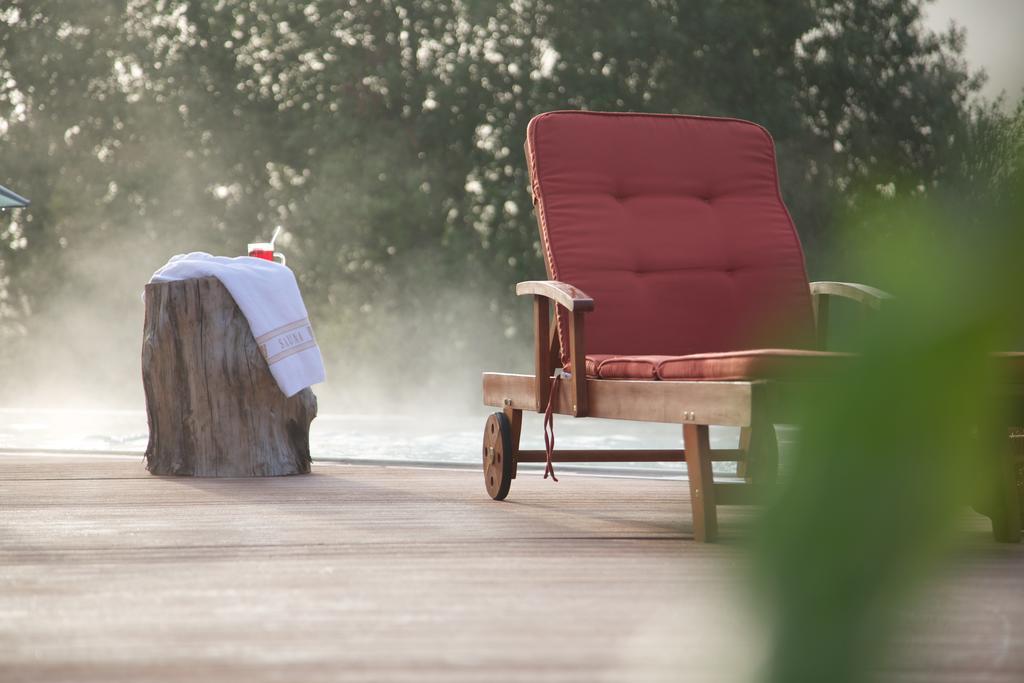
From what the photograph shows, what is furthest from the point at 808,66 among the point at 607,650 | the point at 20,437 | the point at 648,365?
the point at 607,650

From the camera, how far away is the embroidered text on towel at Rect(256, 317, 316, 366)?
3.23 m

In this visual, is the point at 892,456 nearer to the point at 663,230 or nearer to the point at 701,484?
the point at 701,484

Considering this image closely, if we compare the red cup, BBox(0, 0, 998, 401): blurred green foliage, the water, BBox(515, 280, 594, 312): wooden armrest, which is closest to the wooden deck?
BBox(515, 280, 594, 312): wooden armrest

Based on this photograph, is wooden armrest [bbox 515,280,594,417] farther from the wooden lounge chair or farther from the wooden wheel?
the wooden wheel

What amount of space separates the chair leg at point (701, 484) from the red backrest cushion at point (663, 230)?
2.17 ft

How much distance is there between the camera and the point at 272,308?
10.7 ft

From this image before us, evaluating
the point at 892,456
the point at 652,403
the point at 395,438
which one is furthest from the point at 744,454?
the point at 395,438

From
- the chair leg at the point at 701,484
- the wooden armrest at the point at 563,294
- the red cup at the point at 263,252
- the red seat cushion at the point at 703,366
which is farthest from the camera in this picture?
the red cup at the point at 263,252

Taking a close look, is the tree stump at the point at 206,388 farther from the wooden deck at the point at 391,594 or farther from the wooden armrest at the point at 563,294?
the wooden armrest at the point at 563,294

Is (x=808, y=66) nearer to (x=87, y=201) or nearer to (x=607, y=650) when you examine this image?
(x=87, y=201)

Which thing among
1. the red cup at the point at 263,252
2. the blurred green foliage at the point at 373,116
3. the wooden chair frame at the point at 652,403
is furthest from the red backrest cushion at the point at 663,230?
the blurred green foliage at the point at 373,116

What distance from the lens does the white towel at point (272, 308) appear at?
323cm

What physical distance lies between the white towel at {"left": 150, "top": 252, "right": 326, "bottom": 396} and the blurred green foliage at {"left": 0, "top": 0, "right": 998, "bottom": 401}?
779cm

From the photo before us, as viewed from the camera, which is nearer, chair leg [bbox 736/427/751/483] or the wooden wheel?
the wooden wheel
